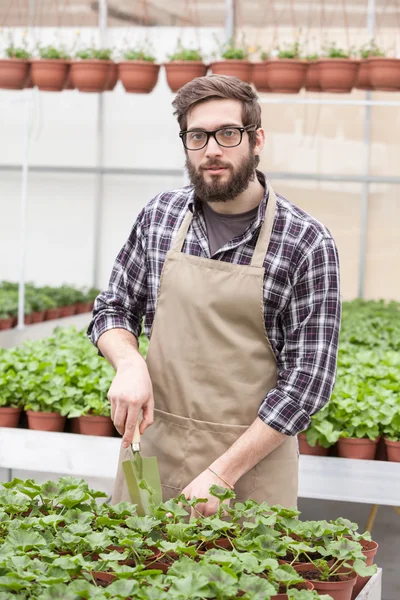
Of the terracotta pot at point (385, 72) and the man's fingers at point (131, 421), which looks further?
the terracotta pot at point (385, 72)

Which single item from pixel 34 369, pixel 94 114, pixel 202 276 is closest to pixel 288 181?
pixel 94 114

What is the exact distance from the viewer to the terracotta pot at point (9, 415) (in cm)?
Answer: 353

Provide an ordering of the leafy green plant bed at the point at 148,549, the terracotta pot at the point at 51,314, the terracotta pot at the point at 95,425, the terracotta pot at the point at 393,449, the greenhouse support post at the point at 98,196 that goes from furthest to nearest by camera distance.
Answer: the greenhouse support post at the point at 98,196
the terracotta pot at the point at 51,314
the terracotta pot at the point at 95,425
the terracotta pot at the point at 393,449
the leafy green plant bed at the point at 148,549

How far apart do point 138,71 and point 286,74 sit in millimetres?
995

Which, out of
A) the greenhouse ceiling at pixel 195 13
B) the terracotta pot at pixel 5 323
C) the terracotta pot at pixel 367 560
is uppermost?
the greenhouse ceiling at pixel 195 13

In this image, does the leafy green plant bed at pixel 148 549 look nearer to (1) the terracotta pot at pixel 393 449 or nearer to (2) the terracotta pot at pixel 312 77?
(1) the terracotta pot at pixel 393 449

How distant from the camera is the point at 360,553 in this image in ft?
5.12

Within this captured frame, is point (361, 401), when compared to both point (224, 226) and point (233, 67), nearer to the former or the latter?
point (224, 226)

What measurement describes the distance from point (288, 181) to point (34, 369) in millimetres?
5049

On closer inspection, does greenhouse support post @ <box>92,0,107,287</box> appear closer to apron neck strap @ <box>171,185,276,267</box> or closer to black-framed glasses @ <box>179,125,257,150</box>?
apron neck strap @ <box>171,185,276,267</box>

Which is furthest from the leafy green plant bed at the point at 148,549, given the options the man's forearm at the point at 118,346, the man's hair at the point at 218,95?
the man's hair at the point at 218,95

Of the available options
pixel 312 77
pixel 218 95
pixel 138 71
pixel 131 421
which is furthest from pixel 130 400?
pixel 312 77

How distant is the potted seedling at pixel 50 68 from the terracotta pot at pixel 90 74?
0.08 meters

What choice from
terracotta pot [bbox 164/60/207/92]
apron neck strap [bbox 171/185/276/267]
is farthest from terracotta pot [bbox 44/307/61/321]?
apron neck strap [bbox 171/185/276/267]
